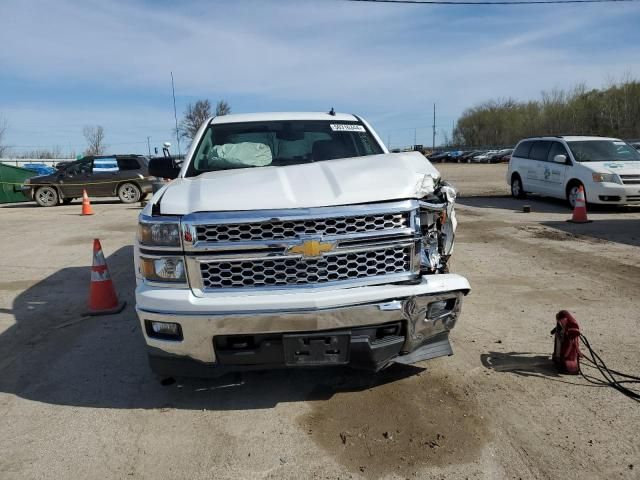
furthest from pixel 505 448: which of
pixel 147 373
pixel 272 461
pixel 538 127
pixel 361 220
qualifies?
pixel 538 127

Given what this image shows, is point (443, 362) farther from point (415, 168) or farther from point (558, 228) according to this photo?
point (558, 228)

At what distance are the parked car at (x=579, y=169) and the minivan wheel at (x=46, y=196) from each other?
1572 cm

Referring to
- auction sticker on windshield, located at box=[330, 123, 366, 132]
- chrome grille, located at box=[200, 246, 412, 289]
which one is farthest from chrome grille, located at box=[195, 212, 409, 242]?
auction sticker on windshield, located at box=[330, 123, 366, 132]

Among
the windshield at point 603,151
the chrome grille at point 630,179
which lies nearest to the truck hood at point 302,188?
the chrome grille at point 630,179

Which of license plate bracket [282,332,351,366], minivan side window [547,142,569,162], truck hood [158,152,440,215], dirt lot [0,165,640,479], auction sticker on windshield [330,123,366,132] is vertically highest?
auction sticker on windshield [330,123,366,132]

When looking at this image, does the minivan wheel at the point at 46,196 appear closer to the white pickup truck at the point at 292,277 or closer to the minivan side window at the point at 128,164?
the minivan side window at the point at 128,164

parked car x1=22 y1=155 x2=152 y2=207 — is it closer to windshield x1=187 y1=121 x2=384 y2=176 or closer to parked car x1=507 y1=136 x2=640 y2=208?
parked car x1=507 y1=136 x2=640 y2=208

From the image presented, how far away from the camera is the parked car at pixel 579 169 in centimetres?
1152

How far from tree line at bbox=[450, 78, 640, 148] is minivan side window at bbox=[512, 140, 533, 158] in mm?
59687

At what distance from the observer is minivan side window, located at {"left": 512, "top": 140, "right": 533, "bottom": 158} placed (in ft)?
48.5

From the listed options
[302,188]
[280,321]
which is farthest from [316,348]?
[302,188]

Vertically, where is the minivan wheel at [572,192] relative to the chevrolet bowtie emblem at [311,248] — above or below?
below

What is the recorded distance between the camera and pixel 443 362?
3.83m

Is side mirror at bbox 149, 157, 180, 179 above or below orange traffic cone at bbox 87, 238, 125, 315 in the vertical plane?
above
